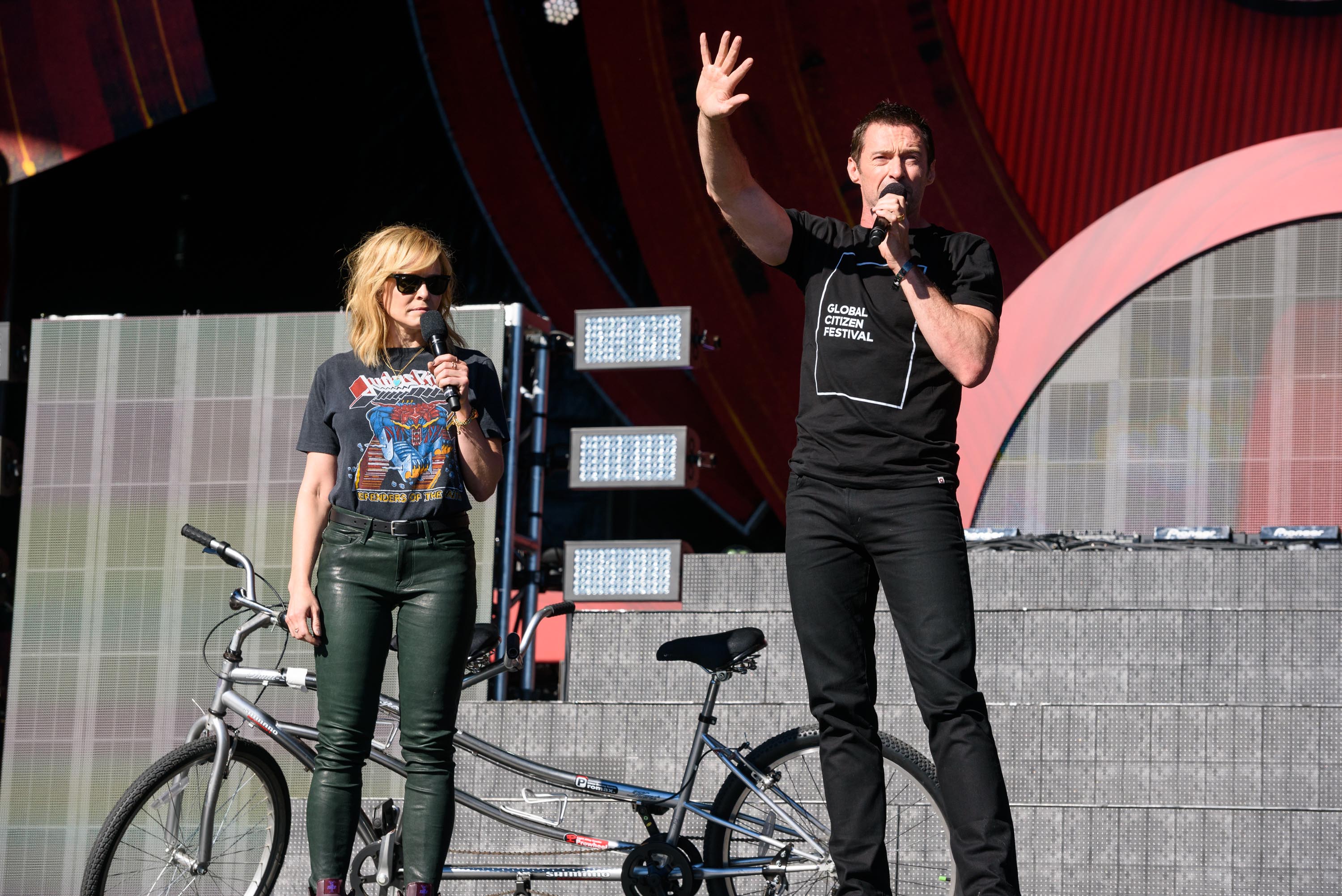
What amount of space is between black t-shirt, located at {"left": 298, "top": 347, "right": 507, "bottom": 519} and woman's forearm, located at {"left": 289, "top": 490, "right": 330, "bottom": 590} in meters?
0.05

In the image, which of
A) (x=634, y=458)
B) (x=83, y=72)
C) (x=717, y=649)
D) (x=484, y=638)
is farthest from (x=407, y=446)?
(x=83, y=72)

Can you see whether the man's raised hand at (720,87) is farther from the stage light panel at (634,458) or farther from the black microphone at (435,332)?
the stage light panel at (634,458)

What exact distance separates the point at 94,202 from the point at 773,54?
479 centimetres

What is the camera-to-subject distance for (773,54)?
347 inches

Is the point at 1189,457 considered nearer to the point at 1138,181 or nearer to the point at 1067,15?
the point at 1138,181

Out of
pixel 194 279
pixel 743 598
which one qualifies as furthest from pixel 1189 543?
pixel 194 279

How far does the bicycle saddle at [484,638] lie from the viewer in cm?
350

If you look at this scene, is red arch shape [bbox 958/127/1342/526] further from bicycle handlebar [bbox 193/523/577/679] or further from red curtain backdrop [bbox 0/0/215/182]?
red curtain backdrop [bbox 0/0/215/182]

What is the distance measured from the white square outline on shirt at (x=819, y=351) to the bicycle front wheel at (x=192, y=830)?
1.71m

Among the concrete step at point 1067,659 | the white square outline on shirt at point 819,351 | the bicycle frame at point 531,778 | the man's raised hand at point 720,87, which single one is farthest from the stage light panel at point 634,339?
the man's raised hand at point 720,87

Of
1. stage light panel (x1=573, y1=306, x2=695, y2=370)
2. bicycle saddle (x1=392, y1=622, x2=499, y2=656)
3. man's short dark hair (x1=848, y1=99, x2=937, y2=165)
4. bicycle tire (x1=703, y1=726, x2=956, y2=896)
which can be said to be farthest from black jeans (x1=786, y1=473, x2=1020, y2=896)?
stage light panel (x1=573, y1=306, x2=695, y2=370)

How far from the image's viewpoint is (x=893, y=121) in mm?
2525

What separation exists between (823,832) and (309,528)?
1.28 m

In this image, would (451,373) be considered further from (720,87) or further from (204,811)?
(204,811)
